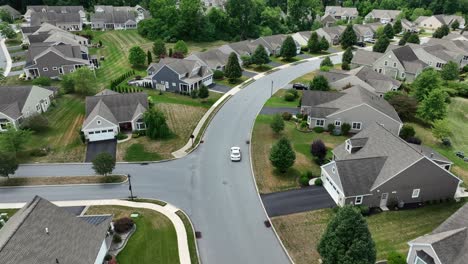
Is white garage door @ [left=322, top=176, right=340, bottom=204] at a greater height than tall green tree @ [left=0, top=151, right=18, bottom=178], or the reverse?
tall green tree @ [left=0, top=151, right=18, bottom=178]

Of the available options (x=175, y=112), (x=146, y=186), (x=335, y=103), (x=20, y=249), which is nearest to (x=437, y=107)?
(x=335, y=103)

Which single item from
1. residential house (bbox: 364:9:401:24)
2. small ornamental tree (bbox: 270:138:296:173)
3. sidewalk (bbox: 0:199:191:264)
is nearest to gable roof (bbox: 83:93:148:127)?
sidewalk (bbox: 0:199:191:264)

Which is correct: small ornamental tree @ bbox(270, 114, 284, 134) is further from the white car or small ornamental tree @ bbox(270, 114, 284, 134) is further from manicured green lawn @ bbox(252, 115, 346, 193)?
the white car

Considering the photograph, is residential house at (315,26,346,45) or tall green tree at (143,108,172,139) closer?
tall green tree at (143,108,172,139)

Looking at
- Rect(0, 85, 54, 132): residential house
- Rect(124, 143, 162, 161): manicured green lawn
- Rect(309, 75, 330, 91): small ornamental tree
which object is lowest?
Rect(124, 143, 162, 161): manicured green lawn

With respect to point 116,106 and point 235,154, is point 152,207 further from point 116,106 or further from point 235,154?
point 116,106

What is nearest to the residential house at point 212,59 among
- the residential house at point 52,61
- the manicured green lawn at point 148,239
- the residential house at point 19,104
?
the residential house at point 52,61

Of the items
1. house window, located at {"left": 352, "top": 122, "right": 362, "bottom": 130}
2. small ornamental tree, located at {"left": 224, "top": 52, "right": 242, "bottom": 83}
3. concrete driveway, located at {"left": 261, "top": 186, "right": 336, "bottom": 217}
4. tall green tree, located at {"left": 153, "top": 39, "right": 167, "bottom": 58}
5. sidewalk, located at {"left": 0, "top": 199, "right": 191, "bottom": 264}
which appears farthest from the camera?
tall green tree, located at {"left": 153, "top": 39, "right": 167, "bottom": 58}
